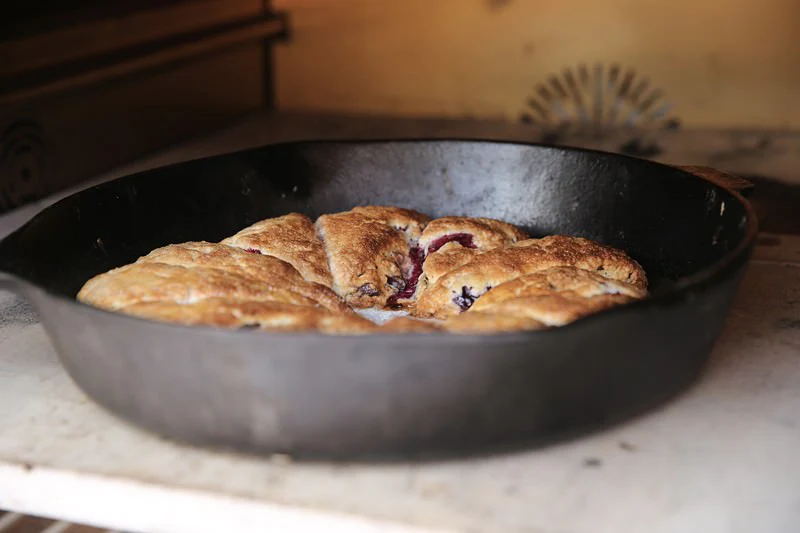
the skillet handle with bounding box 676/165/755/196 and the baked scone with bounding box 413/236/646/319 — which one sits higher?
the skillet handle with bounding box 676/165/755/196

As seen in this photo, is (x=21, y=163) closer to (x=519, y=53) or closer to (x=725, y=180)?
(x=725, y=180)

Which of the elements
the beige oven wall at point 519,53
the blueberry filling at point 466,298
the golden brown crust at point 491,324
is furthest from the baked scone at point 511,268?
the beige oven wall at point 519,53

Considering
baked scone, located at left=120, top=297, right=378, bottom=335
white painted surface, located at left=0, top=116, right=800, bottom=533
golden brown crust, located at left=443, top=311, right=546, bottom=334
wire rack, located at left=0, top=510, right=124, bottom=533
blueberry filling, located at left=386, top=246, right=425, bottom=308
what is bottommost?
wire rack, located at left=0, top=510, right=124, bottom=533

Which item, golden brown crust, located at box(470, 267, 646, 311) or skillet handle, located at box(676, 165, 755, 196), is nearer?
golden brown crust, located at box(470, 267, 646, 311)

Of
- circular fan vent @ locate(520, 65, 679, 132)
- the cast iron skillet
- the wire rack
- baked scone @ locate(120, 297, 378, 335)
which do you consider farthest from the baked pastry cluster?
circular fan vent @ locate(520, 65, 679, 132)

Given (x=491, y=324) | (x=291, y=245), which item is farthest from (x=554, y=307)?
(x=291, y=245)

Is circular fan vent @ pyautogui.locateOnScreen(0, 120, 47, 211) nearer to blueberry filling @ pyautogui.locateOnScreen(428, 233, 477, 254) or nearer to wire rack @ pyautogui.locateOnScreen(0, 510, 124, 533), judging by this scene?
wire rack @ pyautogui.locateOnScreen(0, 510, 124, 533)

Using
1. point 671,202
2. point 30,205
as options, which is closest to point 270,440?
point 671,202

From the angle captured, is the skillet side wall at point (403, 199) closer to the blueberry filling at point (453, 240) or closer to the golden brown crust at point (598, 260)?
the golden brown crust at point (598, 260)
